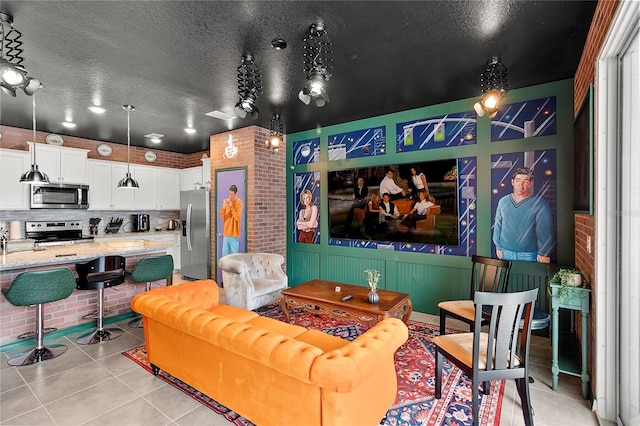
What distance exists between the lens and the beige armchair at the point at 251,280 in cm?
371

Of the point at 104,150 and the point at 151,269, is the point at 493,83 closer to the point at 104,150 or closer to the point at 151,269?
the point at 151,269

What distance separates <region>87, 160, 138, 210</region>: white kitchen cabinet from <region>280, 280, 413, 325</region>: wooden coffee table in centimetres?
448

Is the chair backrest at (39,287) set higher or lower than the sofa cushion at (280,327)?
higher

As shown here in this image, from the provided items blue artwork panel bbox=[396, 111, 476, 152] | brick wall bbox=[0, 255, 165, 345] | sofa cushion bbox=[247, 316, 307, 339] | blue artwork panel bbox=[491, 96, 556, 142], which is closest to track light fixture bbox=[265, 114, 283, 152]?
blue artwork panel bbox=[396, 111, 476, 152]

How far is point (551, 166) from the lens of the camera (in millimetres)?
3250

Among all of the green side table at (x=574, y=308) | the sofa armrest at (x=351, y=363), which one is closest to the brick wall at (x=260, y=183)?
the sofa armrest at (x=351, y=363)

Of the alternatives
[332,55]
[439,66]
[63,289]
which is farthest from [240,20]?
[63,289]

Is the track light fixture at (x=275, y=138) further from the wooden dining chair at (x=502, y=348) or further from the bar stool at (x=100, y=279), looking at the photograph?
the wooden dining chair at (x=502, y=348)

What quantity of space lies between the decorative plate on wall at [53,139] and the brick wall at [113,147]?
0.07 meters

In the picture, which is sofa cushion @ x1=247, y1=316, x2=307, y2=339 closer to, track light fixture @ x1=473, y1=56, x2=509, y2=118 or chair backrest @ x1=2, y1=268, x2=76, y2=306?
chair backrest @ x1=2, y1=268, x2=76, y2=306

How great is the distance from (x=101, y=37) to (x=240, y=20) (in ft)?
3.80

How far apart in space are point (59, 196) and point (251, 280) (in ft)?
12.9

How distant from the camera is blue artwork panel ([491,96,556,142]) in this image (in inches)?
128

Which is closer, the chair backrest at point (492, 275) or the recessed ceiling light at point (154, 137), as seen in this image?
the chair backrest at point (492, 275)
